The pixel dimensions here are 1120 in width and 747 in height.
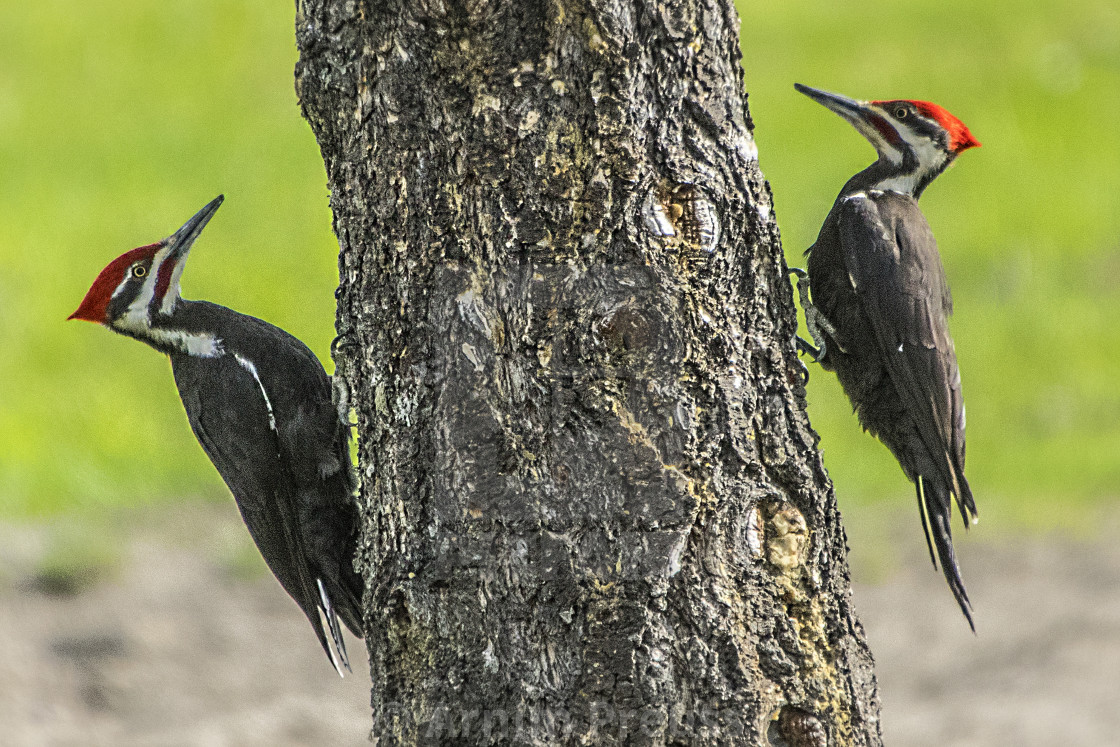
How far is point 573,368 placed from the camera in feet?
7.40

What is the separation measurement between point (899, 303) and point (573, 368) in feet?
4.68

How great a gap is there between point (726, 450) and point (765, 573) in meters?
0.24

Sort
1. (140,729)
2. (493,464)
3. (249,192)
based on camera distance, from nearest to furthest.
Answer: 1. (493,464)
2. (140,729)
3. (249,192)

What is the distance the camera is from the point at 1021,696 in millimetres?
4801

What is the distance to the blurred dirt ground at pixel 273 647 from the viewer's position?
4.61 m

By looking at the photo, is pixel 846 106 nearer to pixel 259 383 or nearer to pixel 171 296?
pixel 259 383

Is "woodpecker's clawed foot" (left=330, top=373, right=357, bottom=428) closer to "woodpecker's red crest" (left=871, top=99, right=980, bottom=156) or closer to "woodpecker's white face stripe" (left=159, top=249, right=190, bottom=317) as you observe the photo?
"woodpecker's white face stripe" (left=159, top=249, right=190, bottom=317)

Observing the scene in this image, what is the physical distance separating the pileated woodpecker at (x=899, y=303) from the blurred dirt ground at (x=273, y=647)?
5.46 ft

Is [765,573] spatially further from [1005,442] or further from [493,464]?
[1005,442]

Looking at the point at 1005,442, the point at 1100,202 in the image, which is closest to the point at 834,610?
the point at 1005,442

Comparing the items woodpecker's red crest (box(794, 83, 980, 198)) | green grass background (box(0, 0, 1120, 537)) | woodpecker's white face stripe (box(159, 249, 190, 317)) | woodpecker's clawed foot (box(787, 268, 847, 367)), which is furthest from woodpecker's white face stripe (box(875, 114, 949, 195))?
green grass background (box(0, 0, 1120, 537))

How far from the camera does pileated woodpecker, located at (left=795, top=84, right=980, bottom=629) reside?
11.0 feet

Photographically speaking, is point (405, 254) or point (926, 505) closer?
point (405, 254)

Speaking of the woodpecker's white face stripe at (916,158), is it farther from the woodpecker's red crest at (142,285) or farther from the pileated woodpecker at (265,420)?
the woodpecker's red crest at (142,285)
